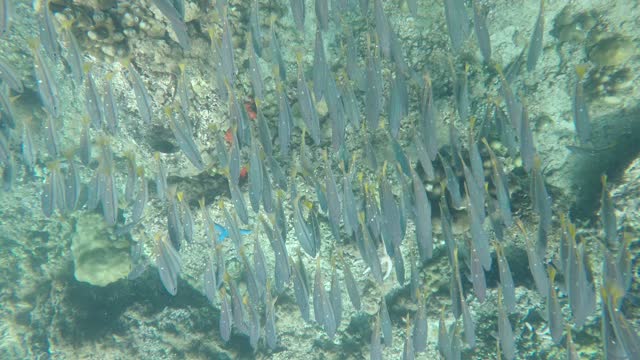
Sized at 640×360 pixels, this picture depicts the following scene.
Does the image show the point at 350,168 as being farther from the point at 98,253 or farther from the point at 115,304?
the point at 115,304

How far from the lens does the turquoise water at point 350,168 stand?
3.45 m

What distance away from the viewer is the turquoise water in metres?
3.45

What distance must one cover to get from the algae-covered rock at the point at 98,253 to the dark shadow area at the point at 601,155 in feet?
22.5

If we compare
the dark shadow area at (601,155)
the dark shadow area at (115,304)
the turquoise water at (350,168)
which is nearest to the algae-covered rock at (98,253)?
the turquoise water at (350,168)

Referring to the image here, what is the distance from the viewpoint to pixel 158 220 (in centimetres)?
562

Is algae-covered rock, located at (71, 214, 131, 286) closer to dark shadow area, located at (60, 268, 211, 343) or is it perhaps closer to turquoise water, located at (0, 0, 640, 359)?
turquoise water, located at (0, 0, 640, 359)

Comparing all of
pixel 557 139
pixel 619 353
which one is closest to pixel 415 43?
pixel 557 139

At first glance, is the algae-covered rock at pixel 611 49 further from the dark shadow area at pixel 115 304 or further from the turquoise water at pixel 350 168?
the dark shadow area at pixel 115 304

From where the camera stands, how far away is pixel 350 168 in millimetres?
4094

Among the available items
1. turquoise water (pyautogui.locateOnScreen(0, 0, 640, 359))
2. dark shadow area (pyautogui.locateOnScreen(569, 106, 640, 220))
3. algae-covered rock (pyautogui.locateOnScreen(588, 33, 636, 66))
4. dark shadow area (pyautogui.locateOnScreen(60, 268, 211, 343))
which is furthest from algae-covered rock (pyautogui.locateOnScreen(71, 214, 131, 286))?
algae-covered rock (pyautogui.locateOnScreen(588, 33, 636, 66))

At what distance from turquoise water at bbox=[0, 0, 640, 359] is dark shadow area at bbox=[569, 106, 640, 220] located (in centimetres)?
2

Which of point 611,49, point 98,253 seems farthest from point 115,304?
point 611,49

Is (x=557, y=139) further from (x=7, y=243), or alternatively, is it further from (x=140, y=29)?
(x=7, y=243)

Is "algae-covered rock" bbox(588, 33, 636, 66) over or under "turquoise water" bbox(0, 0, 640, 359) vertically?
over
